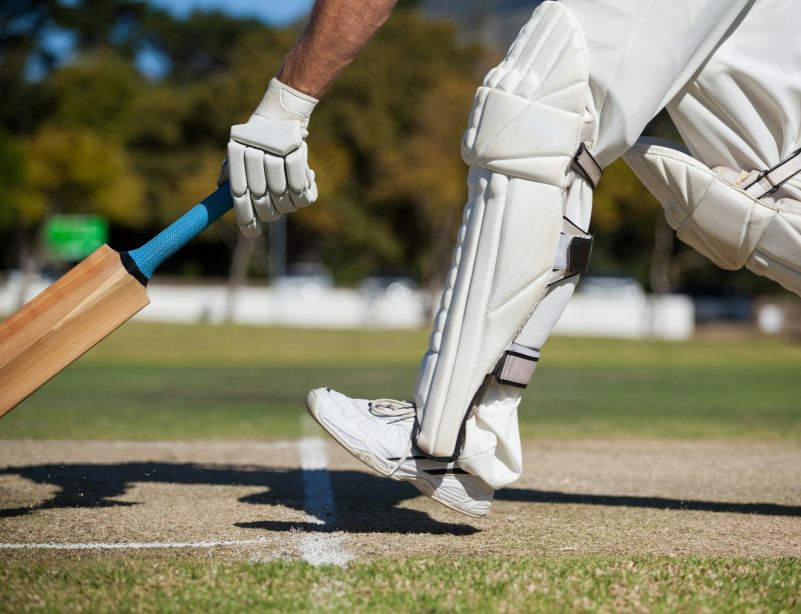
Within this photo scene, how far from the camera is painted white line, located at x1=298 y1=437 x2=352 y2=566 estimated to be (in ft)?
10.9

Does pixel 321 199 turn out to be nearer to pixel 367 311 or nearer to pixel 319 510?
pixel 367 311

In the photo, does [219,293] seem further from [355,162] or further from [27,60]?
[27,60]

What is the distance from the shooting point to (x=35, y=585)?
2.85 m

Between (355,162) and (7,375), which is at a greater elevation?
(355,162)

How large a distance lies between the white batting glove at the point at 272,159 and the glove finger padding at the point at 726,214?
4.18 feet

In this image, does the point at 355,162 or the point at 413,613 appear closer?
the point at 413,613

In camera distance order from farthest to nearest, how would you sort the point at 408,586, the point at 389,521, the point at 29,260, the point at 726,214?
the point at 29,260 → the point at 389,521 → the point at 726,214 → the point at 408,586

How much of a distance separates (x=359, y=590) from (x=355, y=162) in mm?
52349

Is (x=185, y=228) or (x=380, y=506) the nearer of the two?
(x=185, y=228)

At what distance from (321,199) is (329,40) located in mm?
46659

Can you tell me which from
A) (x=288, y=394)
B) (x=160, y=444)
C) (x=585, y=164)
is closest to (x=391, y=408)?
(x=585, y=164)

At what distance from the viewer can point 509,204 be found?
3.47 meters

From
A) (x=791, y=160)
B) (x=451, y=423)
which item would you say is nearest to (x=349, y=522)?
(x=451, y=423)

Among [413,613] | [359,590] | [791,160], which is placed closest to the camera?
[413,613]
